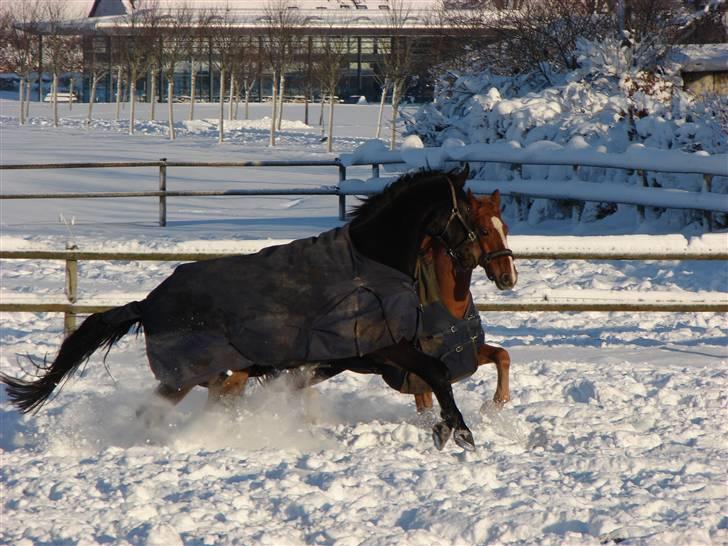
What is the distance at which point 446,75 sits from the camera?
22453 millimetres

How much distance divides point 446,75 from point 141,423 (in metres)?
17.7

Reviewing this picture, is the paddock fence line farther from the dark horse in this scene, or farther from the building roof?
the dark horse

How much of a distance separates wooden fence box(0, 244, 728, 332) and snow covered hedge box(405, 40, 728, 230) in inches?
191

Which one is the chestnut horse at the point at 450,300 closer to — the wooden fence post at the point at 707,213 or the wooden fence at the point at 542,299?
the wooden fence at the point at 542,299

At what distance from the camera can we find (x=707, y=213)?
1234 cm

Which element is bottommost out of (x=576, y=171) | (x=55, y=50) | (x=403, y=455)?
(x=403, y=455)

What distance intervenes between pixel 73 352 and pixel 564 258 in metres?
3.67

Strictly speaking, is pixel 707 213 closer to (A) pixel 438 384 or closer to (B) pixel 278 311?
(A) pixel 438 384

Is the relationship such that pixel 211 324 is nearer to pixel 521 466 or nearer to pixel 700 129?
pixel 521 466

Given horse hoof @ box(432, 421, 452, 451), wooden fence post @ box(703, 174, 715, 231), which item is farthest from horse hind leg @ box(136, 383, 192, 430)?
wooden fence post @ box(703, 174, 715, 231)

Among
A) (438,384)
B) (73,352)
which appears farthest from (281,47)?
(438,384)

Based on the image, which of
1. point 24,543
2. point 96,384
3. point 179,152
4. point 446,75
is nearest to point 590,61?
point 446,75

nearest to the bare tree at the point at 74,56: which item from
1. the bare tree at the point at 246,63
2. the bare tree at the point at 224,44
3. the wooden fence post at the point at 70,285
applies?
the bare tree at the point at 224,44

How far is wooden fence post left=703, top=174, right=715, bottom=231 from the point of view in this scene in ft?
39.3
